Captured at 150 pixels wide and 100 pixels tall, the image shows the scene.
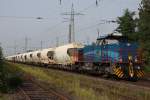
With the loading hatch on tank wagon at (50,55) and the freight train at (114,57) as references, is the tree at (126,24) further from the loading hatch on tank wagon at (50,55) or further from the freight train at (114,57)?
the freight train at (114,57)

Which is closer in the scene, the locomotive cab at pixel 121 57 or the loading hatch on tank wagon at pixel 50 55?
the locomotive cab at pixel 121 57

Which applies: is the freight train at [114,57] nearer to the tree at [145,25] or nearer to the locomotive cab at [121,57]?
the locomotive cab at [121,57]

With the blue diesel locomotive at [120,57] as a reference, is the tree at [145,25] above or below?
above

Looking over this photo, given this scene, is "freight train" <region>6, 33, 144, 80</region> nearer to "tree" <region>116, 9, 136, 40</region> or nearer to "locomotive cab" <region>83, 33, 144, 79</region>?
"locomotive cab" <region>83, 33, 144, 79</region>

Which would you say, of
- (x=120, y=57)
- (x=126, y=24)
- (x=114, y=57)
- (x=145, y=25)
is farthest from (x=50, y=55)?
(x=120, y=57)

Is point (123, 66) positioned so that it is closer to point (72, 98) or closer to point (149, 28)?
point (72, 98)

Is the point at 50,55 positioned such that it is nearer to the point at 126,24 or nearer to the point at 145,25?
the point at 126,24

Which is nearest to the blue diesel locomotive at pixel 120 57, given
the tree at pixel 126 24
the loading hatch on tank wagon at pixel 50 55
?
the tree at pixel 126 24

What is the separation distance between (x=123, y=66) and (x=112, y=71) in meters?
0.83

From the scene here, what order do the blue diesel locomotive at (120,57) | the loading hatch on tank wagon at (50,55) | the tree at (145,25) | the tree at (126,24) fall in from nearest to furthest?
the blue diesel locomotive at (120,57) → the tree at (145,25) → the tree at (126,24) → the loading hatch on tank wagon at (50,55)

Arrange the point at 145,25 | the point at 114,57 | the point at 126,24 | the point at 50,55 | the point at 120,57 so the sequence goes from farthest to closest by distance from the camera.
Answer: the point at 50,55, the point at 126,24, the point at 145,25, the point at 114,57, the point at 120,57

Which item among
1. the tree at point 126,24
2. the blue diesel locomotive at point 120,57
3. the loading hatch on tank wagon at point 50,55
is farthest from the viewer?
the loading hatch on tank wagon at point 50,55

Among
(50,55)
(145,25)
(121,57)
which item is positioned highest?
(145,25)

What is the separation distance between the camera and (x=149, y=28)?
39.8 metres
